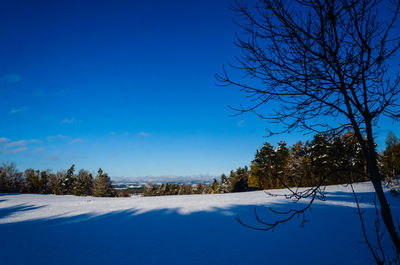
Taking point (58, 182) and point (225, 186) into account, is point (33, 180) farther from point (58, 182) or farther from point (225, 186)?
point (225, 186)

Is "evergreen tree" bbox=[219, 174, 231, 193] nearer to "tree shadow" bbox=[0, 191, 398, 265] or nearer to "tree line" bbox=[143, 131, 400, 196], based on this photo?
"tree line" bbox=[143, 131, 400, 196]

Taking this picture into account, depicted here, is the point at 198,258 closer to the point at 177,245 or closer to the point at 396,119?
the point at 177,245

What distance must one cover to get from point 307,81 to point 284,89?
206 millimetres

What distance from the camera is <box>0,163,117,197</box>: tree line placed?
31109mm

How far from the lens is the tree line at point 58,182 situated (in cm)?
3111

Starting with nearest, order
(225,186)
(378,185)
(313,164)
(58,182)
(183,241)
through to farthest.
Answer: (378,185) → (313,164) → (183,241) → (58,182) → (225,186)

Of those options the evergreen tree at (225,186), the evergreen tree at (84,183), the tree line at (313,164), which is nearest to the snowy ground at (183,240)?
the tree line at (313,164)

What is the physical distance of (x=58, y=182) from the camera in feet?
118

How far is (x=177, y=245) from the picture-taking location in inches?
133

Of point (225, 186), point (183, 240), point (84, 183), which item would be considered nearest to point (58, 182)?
point (84, 183)

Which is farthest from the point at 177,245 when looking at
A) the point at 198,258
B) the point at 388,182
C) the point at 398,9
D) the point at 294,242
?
the point at 388,182

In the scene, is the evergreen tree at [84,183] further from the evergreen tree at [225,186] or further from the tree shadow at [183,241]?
the tree shadow at [183,241]

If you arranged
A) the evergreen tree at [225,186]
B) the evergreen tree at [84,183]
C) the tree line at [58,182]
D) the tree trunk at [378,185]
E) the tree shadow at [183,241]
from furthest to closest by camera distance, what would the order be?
the evergreen tree at [225,186], the evergreen tree at [84,183], the tree line at [58,182], the tree shadow at [183,241], the tree trunk at [378,185]

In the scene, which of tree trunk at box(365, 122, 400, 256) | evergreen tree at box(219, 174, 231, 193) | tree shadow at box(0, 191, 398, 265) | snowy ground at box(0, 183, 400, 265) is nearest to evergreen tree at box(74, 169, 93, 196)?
evergreen tree at box(219, 174, 231, 193)
